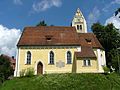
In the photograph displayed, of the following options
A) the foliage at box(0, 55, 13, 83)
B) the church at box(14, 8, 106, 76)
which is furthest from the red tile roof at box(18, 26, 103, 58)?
the foliage at box(0, 55, 13, 83)

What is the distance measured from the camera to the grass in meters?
29.4

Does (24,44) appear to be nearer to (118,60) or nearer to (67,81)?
(67,81)

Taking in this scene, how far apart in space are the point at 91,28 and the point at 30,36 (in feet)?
80.1

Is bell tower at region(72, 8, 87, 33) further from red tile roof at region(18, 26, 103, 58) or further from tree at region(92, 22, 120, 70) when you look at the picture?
red tile roof at region(18, 26, 103, 58)

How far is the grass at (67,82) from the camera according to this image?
96.3 ft

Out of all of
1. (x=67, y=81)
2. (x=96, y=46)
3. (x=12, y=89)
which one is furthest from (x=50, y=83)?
(x=96, y=46)

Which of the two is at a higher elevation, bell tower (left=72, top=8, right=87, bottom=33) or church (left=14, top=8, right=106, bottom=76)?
bell tower (left=72, top=8, right=87, bottom=33)

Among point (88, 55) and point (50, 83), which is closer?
point (50, 83)

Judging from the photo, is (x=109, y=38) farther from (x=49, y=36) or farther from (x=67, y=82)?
(x=67, y=82)

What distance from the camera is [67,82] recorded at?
1211 inches

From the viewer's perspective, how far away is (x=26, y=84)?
3097cm

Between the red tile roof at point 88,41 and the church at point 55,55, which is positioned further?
the red tile roof at point 88,41

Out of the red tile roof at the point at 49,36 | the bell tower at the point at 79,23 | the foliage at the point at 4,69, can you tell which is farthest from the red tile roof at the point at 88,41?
the foliage at the point at 4,69

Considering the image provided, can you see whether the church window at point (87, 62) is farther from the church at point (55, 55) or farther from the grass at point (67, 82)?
the grass at point (67, 82)
